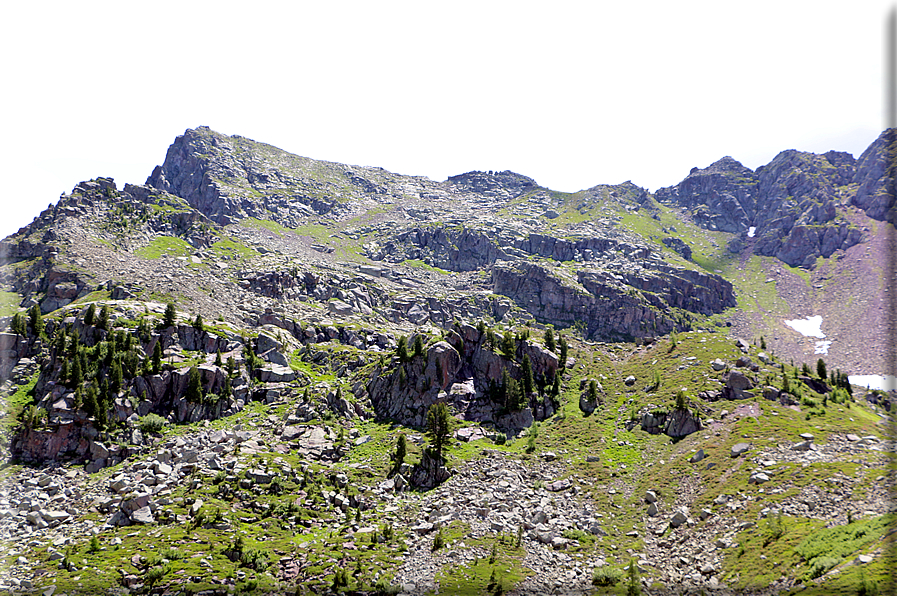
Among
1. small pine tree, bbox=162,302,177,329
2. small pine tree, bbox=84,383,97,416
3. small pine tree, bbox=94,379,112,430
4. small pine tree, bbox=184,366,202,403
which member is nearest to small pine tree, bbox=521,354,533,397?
small pine tree, bbox=184,366,202,403

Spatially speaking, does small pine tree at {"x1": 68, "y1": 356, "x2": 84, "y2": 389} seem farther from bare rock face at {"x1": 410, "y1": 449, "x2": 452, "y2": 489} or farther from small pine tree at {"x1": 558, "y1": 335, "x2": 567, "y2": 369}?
small pine tree at {"x1": 558, "y1": 335, "x2": 567, "y2": 369}

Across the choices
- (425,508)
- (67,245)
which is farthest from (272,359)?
(67,245)

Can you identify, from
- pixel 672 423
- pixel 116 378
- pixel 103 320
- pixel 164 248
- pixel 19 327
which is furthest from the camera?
pixel 164 248

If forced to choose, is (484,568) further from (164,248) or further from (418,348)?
(164,248)

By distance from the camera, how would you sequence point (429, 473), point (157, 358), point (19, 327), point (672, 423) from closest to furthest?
point (429, 473), point (672, 423), point (19, 327), point (157, 358)

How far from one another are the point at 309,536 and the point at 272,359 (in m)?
56.9

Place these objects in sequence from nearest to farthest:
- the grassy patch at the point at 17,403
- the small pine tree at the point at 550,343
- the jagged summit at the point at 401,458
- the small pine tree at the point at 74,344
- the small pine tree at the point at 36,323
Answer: the jagged summit at the point at 401,458 < the grassy patch at the point at 17,403 < the small pine tree at the point at 74,344 < the small pine tree at the point at 36,323 < the small pine tree at the point at 550,343

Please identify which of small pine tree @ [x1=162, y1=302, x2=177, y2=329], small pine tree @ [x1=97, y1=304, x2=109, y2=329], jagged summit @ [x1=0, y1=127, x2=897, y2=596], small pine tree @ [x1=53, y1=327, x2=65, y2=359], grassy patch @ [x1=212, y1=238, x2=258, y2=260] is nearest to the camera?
jagged summit @ [x1=0, y1=127, x2=897, y2=596]

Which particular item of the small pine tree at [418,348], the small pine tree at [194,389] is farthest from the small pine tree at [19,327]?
the small pine tree at [418,348]

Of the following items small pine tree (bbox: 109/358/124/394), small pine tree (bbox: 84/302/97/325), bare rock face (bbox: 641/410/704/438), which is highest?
small pine tree (bbox: 84/302/97/325)

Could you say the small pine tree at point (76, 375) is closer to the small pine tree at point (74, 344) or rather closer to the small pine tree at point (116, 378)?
the small pine tree at point (116, 378)

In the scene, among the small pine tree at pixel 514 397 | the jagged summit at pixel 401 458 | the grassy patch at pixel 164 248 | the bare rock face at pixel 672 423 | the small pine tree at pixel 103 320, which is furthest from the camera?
the grassy patch at pixel 164 248

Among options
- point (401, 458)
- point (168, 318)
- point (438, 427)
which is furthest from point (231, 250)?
point (401, 458)

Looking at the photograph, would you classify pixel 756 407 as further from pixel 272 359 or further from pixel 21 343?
pixel 21 343
